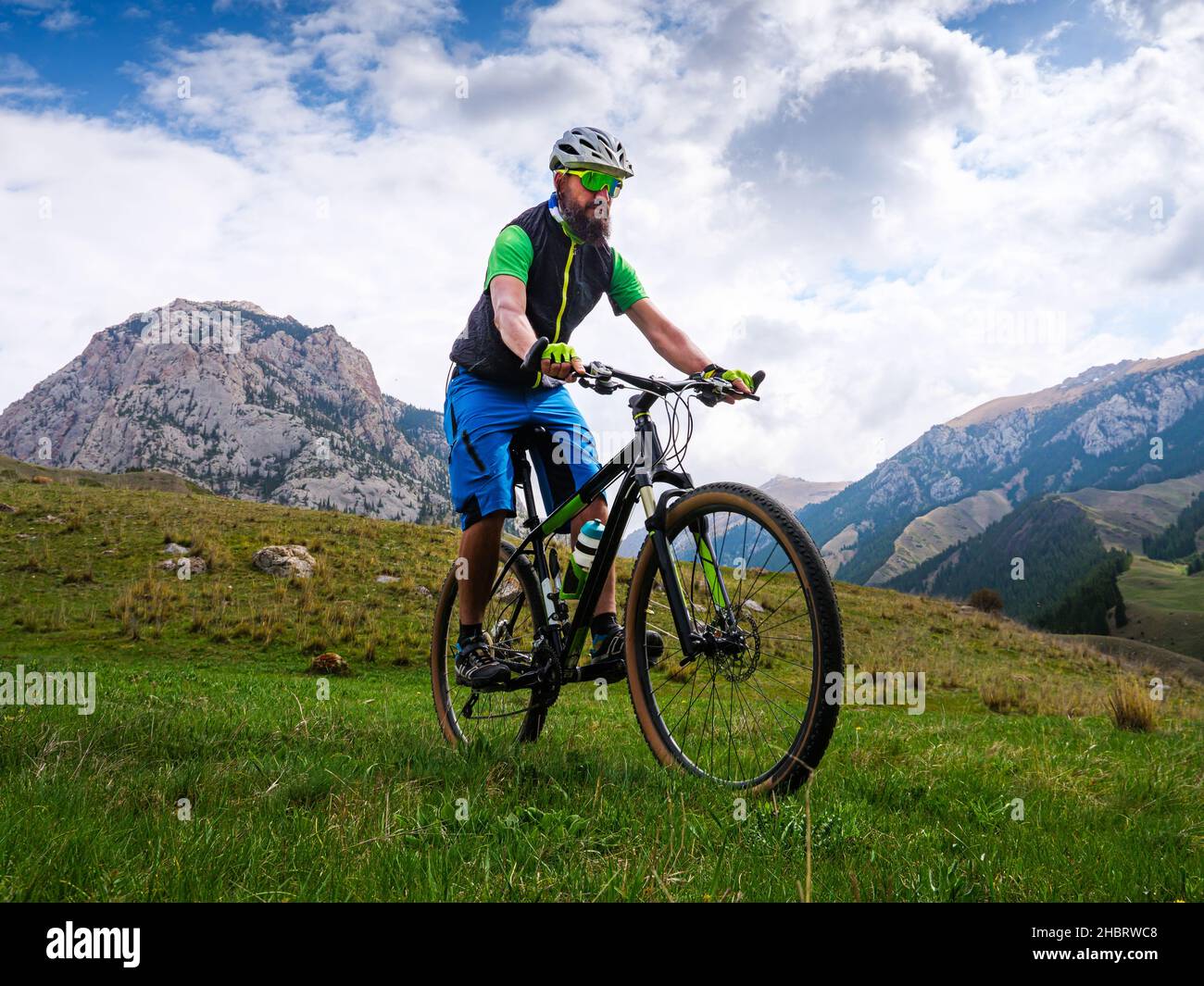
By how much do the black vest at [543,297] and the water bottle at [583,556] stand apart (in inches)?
45.4

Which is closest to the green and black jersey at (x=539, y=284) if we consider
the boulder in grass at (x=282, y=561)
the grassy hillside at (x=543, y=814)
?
the grassy hillside at (x=543, y=814)

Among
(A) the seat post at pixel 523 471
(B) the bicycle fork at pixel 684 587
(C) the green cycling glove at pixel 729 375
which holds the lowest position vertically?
(B) the bicycle fork at pixel 684 587

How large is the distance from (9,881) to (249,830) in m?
0.66

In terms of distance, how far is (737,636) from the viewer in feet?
10.8

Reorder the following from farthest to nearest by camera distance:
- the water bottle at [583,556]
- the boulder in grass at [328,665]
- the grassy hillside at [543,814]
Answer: the boulder in grass at [328,665], the water bottle at [583,556], the grassy hillside at [543,814]

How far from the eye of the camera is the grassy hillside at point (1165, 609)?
141000 millimetres

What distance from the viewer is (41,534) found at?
21.3 meters

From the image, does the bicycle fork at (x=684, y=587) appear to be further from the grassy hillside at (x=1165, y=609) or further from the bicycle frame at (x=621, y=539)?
the grassy hillside at (x=1165, y=609)

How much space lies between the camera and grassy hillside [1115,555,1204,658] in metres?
141

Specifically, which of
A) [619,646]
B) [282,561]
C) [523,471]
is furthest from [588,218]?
[282,561]

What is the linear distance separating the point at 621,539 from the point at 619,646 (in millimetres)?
598

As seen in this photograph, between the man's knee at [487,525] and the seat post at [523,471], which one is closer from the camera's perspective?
the man's knee at [487,525]

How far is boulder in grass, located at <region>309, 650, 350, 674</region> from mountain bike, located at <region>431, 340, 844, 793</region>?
10.4m
